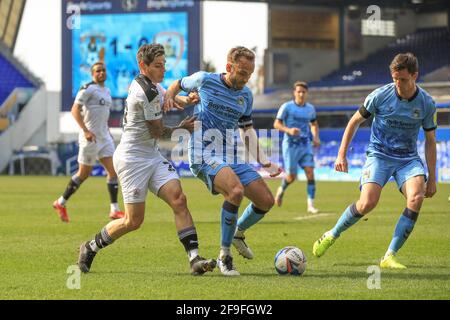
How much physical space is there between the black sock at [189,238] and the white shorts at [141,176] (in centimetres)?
46

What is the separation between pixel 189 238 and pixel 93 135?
7.03m

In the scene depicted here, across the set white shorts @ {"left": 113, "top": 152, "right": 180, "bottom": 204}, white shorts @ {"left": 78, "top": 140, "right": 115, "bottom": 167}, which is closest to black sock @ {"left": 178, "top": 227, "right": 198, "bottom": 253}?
white shorts @ {"left": 113, "top": 152, "right": 180, "bottom": 204}

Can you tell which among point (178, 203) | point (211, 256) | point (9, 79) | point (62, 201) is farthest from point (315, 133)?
point (9, 79)

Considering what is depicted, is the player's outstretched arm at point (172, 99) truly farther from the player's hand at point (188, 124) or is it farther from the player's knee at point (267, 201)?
the player's knee at point (267, 201)

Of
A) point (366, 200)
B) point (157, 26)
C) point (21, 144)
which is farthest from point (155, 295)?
point (21, 144)

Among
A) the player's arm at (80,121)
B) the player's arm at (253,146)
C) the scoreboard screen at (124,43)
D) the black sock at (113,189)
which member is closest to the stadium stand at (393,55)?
the scoreboard screen at (124,43)

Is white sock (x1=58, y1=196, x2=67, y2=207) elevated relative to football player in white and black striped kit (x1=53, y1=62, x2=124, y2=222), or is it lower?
lower

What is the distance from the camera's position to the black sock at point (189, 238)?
340 inches

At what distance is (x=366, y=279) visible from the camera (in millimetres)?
8383

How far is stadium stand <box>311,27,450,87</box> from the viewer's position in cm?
4416

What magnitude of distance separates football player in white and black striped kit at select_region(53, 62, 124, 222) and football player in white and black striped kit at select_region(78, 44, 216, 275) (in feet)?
20.3

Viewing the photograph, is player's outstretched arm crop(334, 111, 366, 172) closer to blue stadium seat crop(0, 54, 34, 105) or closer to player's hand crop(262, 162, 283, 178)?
player's hand crop(262, 162, 283, 178)

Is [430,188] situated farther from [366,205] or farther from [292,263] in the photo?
[292,263]

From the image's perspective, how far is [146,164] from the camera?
28.9 ft
